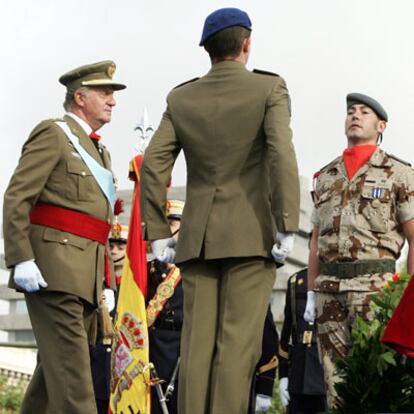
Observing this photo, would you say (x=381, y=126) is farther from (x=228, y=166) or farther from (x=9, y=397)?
(x=9, y=397)

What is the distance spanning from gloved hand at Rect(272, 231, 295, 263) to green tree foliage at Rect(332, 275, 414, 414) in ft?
1.90

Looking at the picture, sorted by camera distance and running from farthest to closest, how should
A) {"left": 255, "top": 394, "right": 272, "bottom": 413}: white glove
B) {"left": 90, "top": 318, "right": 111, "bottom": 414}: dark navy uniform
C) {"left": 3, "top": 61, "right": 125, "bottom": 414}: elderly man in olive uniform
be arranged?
{"left": 90, "top": 318, "right": 111, "bottom": 414}: dark navy uniform < {"left": 255, "top": 394, "right": 272, "bottom": 413}: white glove < {"left": 3, "top": 61, "right": 125, "bottom": 414}: elderly man in olive uniform

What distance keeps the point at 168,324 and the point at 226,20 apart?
397 cm

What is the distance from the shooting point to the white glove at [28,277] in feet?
23.6

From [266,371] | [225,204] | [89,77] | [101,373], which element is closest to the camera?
[225,204]

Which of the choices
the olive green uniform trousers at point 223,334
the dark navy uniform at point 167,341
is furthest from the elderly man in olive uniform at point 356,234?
the dark navy uniform at point 167,341

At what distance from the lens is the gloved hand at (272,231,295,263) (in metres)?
6.36

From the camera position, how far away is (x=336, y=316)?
26.1 feet

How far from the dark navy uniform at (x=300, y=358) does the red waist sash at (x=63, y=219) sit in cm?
284

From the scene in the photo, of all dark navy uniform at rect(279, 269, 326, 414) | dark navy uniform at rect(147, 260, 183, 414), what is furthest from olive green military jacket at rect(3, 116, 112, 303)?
dark navy uniform at rect(279, 269, 326, 414)

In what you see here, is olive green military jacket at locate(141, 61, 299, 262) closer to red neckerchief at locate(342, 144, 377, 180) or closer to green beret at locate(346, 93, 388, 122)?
red neckerchief at locate(342, 144, 377, 180)

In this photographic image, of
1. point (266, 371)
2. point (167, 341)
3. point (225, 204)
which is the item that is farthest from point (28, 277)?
point (167, 341)

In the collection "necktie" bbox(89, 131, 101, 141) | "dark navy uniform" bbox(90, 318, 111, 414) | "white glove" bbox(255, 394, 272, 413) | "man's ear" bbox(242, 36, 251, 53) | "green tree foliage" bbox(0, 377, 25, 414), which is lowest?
"green tree foliage" bbox(0, 377, 25, 414)

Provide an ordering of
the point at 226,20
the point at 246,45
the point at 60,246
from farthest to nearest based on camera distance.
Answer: the point at 60,246 < the point at 246,45 < the point at 226,20
